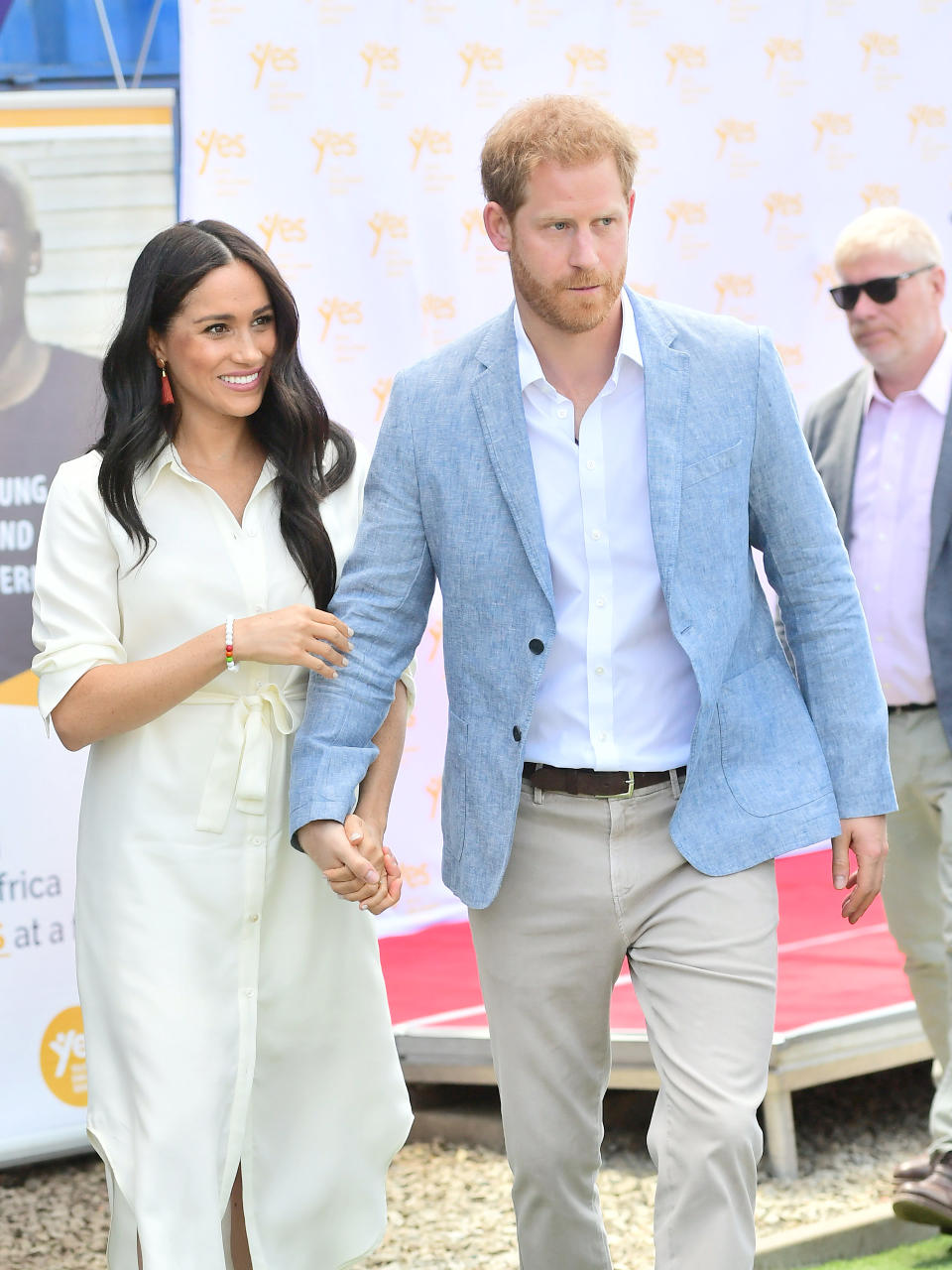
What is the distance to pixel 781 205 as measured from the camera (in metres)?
5.93

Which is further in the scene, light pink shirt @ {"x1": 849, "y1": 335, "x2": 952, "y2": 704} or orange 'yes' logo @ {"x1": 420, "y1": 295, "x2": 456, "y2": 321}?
orange 'yes' logo @ {"x1": 420, "y1": 295, "x2": 456, "y2": 321}

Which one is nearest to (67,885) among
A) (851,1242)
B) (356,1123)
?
(356,1123)

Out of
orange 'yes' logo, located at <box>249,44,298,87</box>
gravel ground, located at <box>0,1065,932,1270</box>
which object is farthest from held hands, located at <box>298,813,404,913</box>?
orange 'yes' logo, located at <box>249,44,298,87</box>

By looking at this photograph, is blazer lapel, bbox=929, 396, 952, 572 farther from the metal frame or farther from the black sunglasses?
the metal frame

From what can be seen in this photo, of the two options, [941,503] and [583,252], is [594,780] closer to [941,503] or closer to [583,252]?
[583,252]

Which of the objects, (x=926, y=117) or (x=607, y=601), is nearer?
(x=607, y=601)

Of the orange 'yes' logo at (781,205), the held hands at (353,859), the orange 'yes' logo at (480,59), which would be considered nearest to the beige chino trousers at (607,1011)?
the held hands at (353,859)

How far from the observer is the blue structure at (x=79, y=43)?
13.6 ft

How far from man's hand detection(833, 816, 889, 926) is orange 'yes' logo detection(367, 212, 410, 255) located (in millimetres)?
2833

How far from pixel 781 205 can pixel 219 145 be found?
2242 mm

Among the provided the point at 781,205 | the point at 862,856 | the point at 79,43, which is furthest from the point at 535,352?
the point at 781,205

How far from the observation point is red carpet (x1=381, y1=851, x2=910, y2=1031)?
468cm

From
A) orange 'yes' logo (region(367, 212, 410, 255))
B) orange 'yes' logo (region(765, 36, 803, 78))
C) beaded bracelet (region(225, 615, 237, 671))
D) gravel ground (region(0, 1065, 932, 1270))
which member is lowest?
gravel ground (region(0, 1065, 932, 1270))

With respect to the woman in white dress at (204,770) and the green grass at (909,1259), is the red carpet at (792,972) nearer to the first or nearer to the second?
the green grass at (909,1259)
